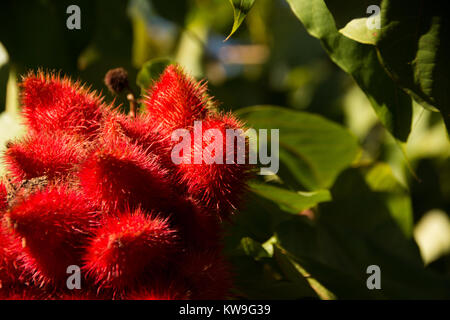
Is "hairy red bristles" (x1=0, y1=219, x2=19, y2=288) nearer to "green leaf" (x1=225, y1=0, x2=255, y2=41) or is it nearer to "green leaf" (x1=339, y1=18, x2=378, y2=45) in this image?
"green leaf" (x1=225, y1=0, x2=255, y2=41)

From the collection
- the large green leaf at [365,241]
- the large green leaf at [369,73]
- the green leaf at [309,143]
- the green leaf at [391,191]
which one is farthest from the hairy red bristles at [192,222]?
the green leaf at [391,191]

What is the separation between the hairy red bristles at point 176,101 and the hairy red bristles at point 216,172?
0.07 metres

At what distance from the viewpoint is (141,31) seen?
422cm

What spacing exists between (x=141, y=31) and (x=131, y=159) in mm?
3099

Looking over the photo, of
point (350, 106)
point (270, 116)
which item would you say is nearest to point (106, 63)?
point (270, 116)

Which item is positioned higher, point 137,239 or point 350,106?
point 350,106

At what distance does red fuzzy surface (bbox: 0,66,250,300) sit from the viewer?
1.22 m

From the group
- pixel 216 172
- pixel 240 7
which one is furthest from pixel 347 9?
pixel 216 172

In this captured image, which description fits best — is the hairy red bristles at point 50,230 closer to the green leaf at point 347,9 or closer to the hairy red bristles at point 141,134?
the hairy red bristles at point 141,134

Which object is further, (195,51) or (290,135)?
(195,51)

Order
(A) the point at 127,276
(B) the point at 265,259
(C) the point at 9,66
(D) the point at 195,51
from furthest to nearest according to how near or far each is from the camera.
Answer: (D) the point at 195,51 < (C) the point at 9,66 < (B) the point at 265,259 < (A) the point at 127,276

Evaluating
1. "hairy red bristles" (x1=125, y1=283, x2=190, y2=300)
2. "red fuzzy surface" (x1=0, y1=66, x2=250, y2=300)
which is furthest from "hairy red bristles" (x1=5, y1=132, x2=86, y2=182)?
"hairy red bristles" (x1=125, y1=283, x2=190, y2=300)

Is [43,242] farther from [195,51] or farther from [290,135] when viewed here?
[195,51]

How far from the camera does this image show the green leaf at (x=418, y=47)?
154cm
